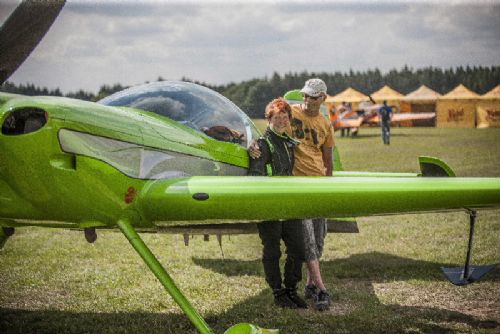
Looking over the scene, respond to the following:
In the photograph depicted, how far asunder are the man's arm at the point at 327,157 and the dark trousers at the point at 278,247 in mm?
699

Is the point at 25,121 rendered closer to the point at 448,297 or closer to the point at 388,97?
the point at 448,297

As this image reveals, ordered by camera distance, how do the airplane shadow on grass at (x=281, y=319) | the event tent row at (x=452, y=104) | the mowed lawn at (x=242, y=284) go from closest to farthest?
1. the airplane shadow on grass at (x=281, y=319)
2. the mowed lawn at (x=242, y=284)
3. the event tent row at (x=452, y=104)

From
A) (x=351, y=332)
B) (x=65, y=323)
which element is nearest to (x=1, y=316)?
(x=65, y=323)

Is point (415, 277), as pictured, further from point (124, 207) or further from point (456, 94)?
point (456, 94)

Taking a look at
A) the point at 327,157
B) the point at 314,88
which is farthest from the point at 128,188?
the point at 327,157

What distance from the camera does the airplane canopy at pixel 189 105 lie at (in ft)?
15.1

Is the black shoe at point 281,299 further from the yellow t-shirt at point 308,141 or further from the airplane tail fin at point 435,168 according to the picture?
the airplane tail fin at point 435,168

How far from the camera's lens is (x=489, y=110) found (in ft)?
129

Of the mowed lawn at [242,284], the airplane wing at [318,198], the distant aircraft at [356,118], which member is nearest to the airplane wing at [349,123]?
the distant aircraft at [356,118]

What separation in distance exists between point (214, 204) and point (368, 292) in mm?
2220

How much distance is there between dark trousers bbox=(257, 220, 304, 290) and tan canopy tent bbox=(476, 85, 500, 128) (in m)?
36.1

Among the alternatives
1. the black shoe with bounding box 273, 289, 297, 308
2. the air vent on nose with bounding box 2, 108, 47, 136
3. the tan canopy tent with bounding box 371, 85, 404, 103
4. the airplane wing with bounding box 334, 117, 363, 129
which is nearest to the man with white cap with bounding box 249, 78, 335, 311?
the black shoe with bounding box 273, 289, 297, 308

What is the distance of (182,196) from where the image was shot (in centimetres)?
379

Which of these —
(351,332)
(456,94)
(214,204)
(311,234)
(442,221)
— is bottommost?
(456,94)
